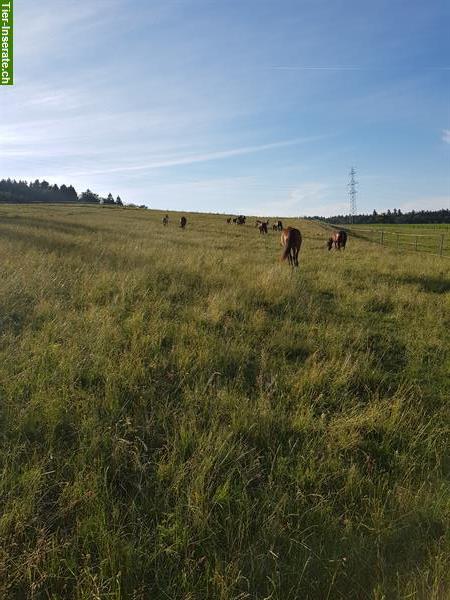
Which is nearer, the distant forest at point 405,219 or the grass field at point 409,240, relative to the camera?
the grass field at point 409,240

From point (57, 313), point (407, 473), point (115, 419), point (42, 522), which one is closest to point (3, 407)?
point (115, 419)

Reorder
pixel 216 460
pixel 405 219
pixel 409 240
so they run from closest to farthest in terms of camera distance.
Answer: pixel 216 460, pixel 409 240, pixel 405 219

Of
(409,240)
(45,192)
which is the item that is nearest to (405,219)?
(409,240)

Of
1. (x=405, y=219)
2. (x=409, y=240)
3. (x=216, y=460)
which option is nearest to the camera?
(x=216, y=460)

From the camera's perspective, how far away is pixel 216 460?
2596mm

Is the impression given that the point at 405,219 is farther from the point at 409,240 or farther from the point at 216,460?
the point at 216,460

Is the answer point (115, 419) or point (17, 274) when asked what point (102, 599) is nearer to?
point (115, 419)

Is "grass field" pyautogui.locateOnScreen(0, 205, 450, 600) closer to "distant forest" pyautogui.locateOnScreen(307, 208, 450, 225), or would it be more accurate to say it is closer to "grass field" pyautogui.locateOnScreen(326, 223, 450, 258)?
"grass field" pyautogui.locateOnScreen(326, 223, 450, 258)

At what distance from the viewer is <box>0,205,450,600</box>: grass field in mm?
1904

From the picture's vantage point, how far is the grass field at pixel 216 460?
6.25ft

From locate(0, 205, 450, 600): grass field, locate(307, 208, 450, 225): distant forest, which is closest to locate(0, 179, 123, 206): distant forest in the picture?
locate(307, 208, 450, 225): distant forest

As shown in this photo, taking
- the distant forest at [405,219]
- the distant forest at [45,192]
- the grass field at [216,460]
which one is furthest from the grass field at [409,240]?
the distant forest at [45,192]

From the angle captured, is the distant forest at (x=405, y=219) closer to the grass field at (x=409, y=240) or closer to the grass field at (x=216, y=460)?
the grass field at (x=409, y=240)

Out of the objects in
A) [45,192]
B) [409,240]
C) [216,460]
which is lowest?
[216,460]
